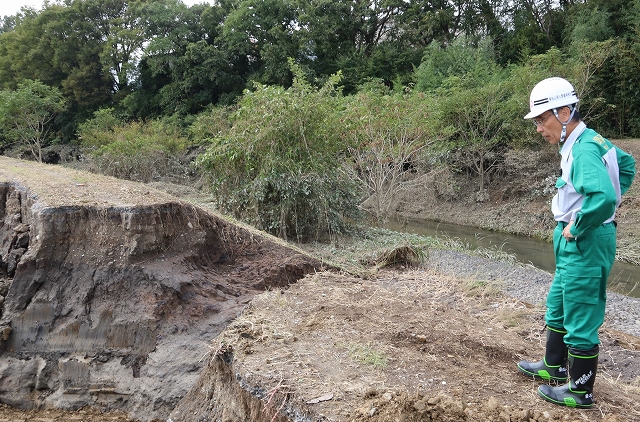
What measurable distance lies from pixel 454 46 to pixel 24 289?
25.4m

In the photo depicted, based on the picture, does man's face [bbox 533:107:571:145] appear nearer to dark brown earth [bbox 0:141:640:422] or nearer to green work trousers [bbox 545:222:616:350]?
green work trousers [bbox 545:222:616:350]

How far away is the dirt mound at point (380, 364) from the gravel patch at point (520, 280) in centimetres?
→ 164

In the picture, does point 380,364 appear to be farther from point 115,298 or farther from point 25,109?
point 25,109

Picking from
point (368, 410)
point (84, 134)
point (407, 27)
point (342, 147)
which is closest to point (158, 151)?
Answer: point (84, 134)

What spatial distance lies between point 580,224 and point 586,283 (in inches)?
14.7

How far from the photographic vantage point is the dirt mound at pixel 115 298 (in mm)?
5156

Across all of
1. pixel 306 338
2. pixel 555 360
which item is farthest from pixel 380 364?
pixel 555 360

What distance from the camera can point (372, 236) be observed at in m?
10.9

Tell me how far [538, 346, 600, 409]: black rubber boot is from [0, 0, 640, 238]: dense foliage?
272 inches

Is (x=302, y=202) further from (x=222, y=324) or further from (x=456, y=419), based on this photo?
(x=456, y=419)

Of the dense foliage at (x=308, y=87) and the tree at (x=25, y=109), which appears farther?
the tree at (x=25, y=109)

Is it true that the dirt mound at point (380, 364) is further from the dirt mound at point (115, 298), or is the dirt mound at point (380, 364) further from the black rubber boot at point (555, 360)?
the dirt mound at point (115, 298)

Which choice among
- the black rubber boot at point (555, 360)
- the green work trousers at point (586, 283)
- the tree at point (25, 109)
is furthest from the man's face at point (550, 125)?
the tree at point (25, 109)


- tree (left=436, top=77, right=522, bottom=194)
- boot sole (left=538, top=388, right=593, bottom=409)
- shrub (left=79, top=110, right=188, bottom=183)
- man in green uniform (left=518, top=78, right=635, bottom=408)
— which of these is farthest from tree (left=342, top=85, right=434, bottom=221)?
shrub (left=79, top=110, right=188, bottom=183)
